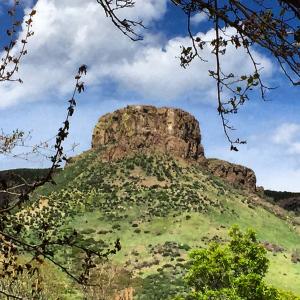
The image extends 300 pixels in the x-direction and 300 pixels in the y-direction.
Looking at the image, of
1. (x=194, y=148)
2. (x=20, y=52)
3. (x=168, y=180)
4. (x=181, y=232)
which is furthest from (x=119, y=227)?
(x=20, y=52)

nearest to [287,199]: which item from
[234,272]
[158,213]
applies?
[158,213]

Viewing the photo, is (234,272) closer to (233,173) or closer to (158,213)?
(158,213)

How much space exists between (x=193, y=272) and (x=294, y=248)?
5849cm

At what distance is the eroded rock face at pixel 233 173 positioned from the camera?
4948 inches

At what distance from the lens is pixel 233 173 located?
132 m

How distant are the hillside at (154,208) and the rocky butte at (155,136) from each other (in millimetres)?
216

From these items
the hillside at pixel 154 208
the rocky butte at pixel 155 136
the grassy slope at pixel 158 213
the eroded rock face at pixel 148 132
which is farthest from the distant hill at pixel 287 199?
the grassy slope at pixel 158 213

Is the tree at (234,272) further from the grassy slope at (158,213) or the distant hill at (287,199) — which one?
the distant hill at (287,199)

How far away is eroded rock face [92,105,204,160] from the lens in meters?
112

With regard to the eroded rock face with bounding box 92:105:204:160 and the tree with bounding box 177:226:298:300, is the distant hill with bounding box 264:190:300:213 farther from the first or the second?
the tree with bounding box 177:226:298:300

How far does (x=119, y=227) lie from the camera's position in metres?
78.9

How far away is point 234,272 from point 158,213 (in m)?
56.9

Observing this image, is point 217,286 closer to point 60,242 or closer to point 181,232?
point 60,242

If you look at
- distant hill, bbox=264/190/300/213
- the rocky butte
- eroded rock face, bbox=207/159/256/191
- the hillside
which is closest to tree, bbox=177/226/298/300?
the hillside
